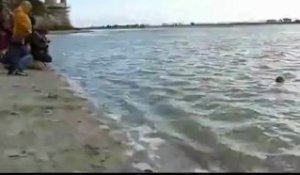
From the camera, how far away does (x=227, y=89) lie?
17.4 metres

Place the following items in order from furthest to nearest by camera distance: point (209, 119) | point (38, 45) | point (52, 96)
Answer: point (38, 45) → point (52, 96) → point (209, 119)

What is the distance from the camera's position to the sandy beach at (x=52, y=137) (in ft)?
22.7

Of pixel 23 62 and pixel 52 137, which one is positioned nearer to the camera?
pixel 52 137

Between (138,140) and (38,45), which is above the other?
(38,45)

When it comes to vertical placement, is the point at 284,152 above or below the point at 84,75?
above

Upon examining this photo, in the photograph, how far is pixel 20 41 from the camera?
17.3 meters

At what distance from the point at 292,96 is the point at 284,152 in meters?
6.96

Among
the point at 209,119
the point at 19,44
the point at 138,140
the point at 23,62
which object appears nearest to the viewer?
the point at 138,140

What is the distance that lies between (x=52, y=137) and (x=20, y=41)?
950 centimetres

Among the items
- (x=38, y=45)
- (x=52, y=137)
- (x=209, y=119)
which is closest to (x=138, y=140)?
(x=52, y=137)

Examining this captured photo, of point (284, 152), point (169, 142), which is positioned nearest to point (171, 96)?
Answer: point (169, 142)

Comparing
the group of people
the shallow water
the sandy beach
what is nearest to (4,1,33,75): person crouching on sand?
the group of people

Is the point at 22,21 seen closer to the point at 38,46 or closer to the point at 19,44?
the point at 19,44

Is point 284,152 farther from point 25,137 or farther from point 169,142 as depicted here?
point 25,137
